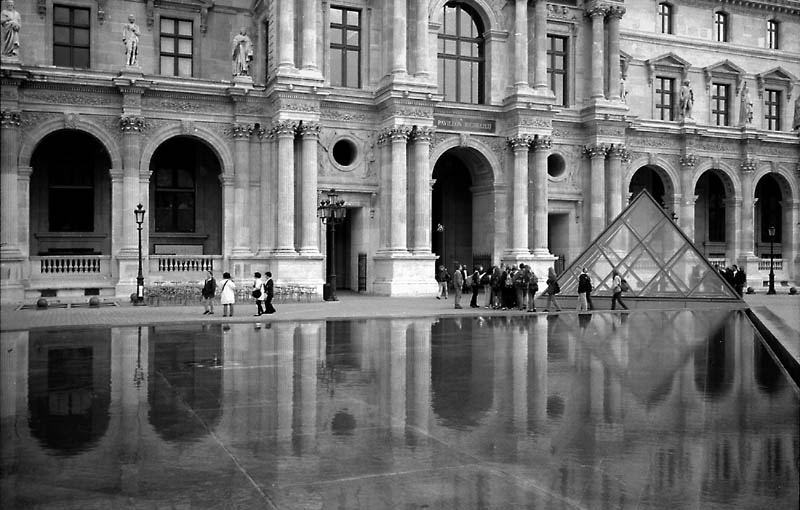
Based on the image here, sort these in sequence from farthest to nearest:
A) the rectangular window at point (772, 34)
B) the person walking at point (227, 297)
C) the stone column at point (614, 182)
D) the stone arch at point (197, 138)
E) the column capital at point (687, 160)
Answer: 1. the rectangular window at point (772, 34)
2. the column capital at point (687, 160)
3. the stone column at point (614, 182)
4. the stone arch at point (197, 138)
5. the person walking at point (227, 297)

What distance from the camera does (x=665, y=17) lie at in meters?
48.1

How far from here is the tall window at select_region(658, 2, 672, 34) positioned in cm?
4781

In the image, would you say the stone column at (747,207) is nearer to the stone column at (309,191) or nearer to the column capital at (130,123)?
the stone column at (309,191)

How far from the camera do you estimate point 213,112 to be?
3481cm

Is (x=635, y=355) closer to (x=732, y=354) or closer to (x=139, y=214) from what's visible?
(x=732, y=354)

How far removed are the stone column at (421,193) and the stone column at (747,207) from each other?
873 inches

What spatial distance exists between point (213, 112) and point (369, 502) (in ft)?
102

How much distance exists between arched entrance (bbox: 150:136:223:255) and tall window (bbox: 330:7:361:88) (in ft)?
24.0

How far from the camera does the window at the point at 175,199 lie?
3703cm

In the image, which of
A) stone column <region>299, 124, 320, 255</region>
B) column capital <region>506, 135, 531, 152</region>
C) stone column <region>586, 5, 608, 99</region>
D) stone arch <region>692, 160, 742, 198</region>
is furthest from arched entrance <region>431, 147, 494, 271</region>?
stone arch <region>692, 160, 742, 198</region>

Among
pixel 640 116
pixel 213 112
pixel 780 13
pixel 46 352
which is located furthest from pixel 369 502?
pixel 780 13

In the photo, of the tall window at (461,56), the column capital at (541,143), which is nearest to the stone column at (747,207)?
the column capital at (541,143)

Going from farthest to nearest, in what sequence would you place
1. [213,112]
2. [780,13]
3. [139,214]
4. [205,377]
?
[780,13], [213,112], [139,214], [205,377]

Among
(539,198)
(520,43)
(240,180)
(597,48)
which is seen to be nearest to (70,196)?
(240,180)
